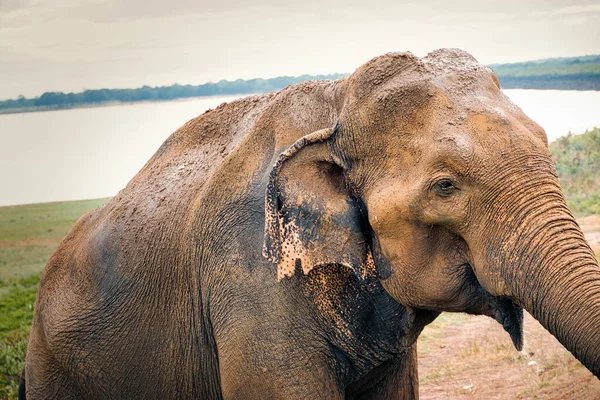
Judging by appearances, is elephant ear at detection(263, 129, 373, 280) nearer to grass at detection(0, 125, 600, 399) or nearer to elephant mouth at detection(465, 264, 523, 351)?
elephant mouth at detection(465, 264, 523, 351)

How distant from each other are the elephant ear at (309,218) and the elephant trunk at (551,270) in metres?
A: 0.71

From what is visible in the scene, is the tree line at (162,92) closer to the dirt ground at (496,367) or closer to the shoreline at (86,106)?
the shoreline at (86,106)

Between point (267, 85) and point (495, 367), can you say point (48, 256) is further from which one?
point (495, 367)

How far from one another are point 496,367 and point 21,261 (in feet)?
22.1

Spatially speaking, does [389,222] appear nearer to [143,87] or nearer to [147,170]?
[147,170]

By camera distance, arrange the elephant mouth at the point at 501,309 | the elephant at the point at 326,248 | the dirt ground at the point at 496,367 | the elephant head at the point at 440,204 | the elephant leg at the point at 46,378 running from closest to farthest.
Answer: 1. the elephant head at the point at 440,204
2. the elephant at the point at 326,248
3. the elephant mouth at the point at 501,309
4. the elephant leg at the point at 46,378
5. the dirt ground at the point at 496,367

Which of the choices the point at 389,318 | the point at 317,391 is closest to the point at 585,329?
the point at 389,318

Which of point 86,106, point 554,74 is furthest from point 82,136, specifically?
point 554,74

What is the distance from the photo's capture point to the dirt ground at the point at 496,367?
23.4 ft

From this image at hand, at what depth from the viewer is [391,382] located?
16.8ft

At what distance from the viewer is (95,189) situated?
14211mm

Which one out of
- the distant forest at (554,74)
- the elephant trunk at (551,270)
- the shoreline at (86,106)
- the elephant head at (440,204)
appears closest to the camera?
the elephant trunk at (551,270)

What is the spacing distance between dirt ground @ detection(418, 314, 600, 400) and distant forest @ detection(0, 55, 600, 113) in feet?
18.0

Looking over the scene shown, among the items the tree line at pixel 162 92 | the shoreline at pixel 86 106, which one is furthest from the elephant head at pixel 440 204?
the tree line at pixel 162 92
